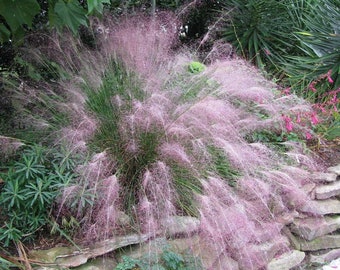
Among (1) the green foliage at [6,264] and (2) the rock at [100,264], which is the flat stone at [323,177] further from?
(1) the green foliage at [6,264]

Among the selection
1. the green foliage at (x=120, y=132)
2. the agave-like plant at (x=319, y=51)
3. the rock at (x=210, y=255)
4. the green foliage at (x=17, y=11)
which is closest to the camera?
the green foliage at (x=17, y=11)

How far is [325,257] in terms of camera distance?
9.61 feet

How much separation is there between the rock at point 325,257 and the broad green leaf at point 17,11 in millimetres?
2329

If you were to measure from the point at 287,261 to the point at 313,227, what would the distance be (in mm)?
Answer: 311

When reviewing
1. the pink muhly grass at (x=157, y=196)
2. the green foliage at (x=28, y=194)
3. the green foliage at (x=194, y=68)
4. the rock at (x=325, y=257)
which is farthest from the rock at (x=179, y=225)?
the green foliage at (x=194, y=68)

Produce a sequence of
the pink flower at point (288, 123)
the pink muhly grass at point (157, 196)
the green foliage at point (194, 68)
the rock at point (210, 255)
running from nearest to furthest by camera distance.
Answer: the pink muhly grass at point (157, 196) < the rock at point (210, 255) < the pink flower at point (288, 123) < the green foliage at point (194, 68)

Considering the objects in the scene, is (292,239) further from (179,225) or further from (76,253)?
(76,253)

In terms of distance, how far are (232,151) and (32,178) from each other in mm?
1068

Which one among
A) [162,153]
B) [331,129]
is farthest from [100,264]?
[331,129]

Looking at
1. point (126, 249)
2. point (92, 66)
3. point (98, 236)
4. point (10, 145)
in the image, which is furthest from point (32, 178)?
point (92, 66)

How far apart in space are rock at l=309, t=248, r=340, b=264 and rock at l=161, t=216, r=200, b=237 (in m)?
1.04

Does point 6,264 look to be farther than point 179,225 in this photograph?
No

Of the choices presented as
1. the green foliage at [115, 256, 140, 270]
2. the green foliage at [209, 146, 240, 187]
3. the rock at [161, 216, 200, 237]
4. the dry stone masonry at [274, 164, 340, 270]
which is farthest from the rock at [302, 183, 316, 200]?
the green foliage at [115, 256, 140, 270]

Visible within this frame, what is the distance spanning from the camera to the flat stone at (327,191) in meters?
2.97
